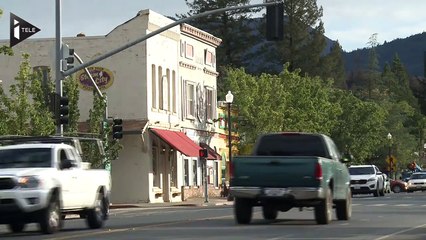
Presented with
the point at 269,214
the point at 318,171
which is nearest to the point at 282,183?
the point at 318,171

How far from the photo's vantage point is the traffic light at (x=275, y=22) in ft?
108

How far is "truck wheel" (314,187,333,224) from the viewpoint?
2502cm

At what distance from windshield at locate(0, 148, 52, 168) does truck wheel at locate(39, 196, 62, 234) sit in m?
0.94

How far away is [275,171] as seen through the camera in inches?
981

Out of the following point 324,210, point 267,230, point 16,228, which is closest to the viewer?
point 267,230

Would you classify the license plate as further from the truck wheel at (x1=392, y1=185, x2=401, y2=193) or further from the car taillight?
the truck wheel at (x1=392, y1=185, x2=401, y2=193)

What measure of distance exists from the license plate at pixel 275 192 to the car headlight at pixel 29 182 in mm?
5588

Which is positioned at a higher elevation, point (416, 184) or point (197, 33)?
point (197, 33)

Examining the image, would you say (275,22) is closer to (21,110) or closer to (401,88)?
(21,110)

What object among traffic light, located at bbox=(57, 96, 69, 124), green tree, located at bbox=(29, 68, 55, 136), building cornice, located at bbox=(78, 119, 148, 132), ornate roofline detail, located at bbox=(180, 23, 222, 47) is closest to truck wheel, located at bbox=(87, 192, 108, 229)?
traffic light, located at bbox=(57, 96, 69, 124)

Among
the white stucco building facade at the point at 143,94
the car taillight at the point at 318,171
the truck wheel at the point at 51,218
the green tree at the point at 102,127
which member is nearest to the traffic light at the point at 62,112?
the green tree at the point at 102,127

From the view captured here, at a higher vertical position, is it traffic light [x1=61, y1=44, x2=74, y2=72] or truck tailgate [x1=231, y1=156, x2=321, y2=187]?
traffic light [x1=61, y1=44, x2=74, y2=72]

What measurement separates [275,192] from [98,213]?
4154 mm

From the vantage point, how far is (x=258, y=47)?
112375 millimetres
